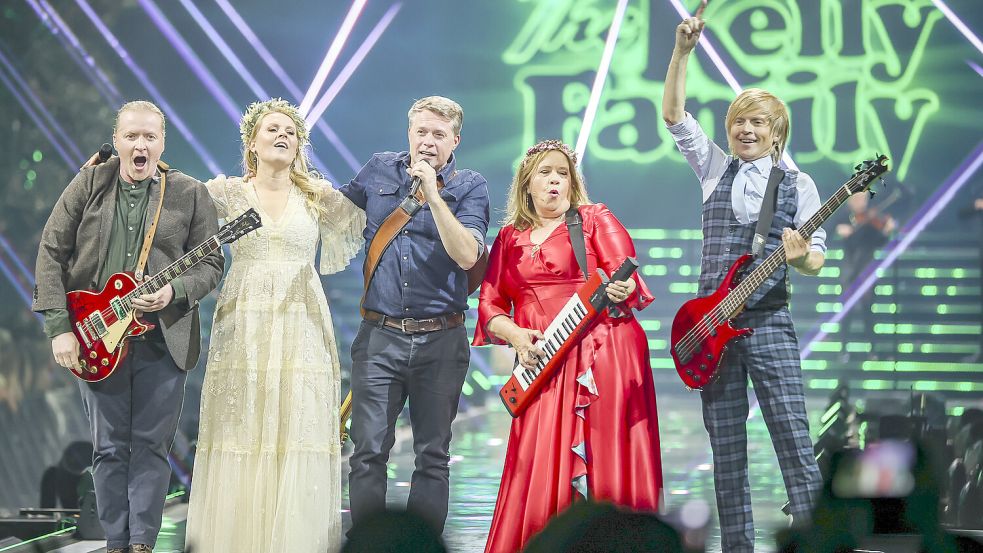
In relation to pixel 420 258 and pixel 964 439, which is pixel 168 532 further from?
pixel 964 439

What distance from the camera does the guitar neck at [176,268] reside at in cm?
420

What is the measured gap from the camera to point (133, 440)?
4227 mm

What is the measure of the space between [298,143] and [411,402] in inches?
47.4

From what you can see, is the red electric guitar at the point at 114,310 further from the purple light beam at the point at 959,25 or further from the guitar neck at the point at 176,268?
the purple light beam at the point at 959,25

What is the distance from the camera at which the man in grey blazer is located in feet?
13.8

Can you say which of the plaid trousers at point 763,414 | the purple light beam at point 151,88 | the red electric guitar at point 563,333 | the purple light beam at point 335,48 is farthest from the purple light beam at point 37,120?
the plaid trousers at point 763,414

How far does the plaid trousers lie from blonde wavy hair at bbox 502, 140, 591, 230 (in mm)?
831

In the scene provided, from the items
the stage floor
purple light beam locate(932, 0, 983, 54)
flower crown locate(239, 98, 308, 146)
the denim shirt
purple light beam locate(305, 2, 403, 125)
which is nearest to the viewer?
the denim shirt

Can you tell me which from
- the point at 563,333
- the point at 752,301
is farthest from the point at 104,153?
the point at 752,301

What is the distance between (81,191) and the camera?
4.29m

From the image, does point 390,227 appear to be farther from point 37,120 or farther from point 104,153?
point 37,120

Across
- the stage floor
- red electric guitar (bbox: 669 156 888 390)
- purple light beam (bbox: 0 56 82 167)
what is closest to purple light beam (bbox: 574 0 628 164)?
the stage floor

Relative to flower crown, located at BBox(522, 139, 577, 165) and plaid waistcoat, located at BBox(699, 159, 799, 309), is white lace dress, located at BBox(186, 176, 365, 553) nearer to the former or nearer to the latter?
flower crown, located at BBox(522, 139, 577, 165)

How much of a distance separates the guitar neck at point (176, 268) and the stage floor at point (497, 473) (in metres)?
1.47
